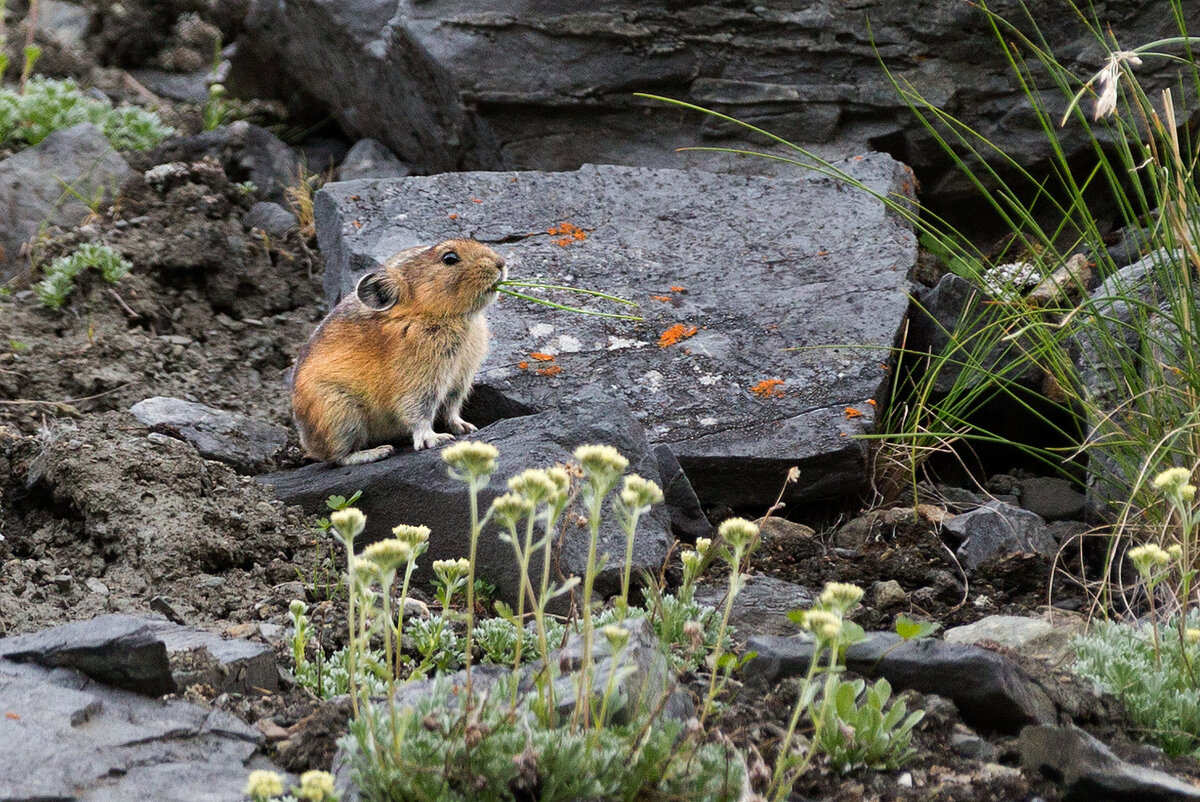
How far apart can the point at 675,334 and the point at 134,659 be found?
12.4 feet

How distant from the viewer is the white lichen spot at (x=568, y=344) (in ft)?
22.7

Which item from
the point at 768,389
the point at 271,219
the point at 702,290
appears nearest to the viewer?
the point at 768,389

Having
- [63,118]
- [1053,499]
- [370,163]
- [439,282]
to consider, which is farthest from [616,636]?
[63,118]

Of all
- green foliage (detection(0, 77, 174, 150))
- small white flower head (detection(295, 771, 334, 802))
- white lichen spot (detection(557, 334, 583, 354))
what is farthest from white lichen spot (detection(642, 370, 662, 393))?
green foliage (detection(0, 77, 174, 150))

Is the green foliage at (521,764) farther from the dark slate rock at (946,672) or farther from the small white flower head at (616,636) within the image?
the dark slate rock at (946,672)

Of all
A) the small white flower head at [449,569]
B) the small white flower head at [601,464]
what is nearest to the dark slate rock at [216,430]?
the small white flower head at [449,569]

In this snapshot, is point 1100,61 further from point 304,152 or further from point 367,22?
point 304,152

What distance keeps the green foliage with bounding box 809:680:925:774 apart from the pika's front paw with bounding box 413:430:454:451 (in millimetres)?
3023

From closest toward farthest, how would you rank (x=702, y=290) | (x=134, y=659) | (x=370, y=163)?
(x=134, y=659)
(x=702, y=290)
(x=370, y=163)

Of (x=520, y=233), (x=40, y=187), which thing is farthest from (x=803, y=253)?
(x=40, y=187)

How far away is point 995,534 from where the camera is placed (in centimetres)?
589

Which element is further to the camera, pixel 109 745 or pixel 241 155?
pixel 241 155

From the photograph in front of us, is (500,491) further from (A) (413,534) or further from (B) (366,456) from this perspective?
(A) (413,534)

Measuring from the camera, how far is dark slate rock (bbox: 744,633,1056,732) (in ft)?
12.6
